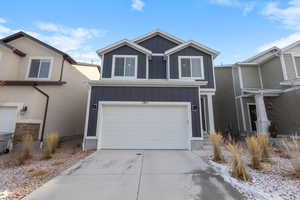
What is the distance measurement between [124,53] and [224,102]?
33.1 ft

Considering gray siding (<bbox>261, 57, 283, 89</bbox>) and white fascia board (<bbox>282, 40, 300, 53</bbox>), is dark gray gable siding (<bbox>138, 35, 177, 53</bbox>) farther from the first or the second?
white fascia board (<bbox>282, 40, 300, 53</bbox>)

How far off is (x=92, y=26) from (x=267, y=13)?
39.6 ft

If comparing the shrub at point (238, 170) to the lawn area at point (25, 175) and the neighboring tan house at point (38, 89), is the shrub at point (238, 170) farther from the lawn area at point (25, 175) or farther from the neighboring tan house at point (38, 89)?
the neighboring tan house at point (38, 89)

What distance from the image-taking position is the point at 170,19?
1070 cm

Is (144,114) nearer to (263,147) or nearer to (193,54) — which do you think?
(263,147)

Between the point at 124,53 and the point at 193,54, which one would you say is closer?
the point at 193,54

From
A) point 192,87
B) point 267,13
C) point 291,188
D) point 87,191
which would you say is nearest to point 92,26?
point 192,87

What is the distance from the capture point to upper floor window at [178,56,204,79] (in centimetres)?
988

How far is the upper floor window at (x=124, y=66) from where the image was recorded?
993 centimetres


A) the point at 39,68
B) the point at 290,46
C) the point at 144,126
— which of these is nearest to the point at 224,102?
the point at 290,46

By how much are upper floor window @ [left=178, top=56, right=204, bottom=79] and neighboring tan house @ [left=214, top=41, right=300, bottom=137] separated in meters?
3.92

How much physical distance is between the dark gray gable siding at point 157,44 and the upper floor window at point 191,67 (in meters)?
1.79

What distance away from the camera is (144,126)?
24.9ft

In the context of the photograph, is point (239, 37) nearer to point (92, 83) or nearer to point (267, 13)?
point (267, 13)
